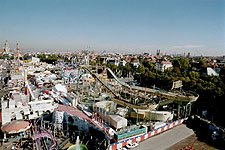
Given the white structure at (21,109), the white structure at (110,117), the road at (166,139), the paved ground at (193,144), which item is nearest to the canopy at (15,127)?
the white structure at (21,109)

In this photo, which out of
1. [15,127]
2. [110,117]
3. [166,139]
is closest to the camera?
[15,127]

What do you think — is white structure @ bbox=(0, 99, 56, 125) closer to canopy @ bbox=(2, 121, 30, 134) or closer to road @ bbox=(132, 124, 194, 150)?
canopy @ bbox=(2, 121, 30, 134)

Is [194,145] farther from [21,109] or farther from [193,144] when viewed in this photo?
[21,109]

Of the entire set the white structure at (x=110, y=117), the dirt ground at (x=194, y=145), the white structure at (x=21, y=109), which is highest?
the white structure at (x=21, y=109)

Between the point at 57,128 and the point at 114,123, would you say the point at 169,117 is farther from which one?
the point at 57,128

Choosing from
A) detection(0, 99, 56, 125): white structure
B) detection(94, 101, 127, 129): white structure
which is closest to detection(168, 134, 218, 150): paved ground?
detection(94, 101, 127, 129): white structure

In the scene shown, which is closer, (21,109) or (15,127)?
(15,127)

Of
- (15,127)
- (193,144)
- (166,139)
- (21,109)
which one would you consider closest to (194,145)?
(193,144)

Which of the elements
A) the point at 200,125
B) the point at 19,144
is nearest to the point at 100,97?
the point at 19,144

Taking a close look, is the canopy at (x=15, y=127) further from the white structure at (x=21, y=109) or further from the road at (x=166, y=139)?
the road at (x=166, y=139)
